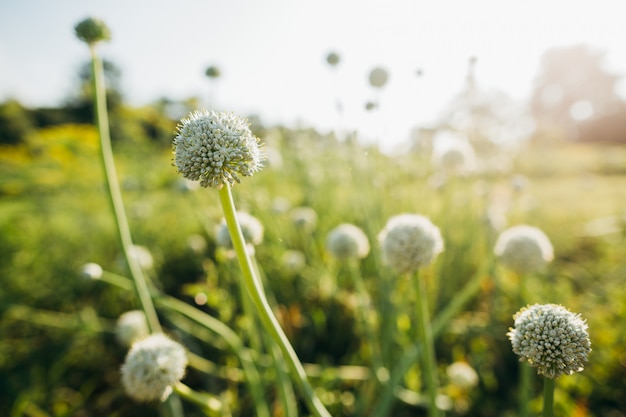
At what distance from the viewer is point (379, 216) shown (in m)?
2.72

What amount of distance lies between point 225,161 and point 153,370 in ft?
2.48

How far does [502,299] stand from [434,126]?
6.83ft

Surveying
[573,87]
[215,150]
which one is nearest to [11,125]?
[215,150]

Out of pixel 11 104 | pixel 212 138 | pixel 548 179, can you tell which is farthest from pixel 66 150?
pixel 548 179

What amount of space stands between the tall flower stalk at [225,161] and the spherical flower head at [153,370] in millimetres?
480

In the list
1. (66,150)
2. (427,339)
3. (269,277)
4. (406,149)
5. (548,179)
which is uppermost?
(66,150)

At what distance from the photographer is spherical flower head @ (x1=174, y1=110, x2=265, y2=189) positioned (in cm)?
88

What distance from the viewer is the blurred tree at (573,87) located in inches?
910

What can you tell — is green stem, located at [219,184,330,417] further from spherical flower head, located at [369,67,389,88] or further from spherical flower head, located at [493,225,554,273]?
spherical flower head, located at [369,67,389,88]

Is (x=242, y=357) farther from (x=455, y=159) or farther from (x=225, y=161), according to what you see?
(x=455, y=159)

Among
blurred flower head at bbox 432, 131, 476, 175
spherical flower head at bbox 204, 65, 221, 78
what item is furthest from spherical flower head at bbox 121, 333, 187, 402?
blurred flower head at bbox 432, 131, 476, 175

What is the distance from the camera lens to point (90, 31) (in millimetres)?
1606

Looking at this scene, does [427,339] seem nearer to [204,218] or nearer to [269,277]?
[269,277]

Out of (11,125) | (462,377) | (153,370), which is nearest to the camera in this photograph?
(153,370)
